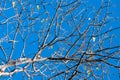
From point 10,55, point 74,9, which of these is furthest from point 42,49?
point 74,9

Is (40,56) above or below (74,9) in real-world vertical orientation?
below

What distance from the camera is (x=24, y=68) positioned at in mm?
6094

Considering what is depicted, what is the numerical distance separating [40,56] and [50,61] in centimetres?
36

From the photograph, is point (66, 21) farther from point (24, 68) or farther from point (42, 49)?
point (24, 68)

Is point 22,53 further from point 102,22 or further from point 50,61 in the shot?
point 102,22

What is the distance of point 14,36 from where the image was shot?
6062mm

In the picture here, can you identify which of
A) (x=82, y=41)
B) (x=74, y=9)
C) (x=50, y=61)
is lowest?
(x=50, y=61)

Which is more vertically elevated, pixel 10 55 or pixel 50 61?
pixel 10 55

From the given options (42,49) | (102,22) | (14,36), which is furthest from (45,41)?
(102,22)

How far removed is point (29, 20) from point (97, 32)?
1353mm

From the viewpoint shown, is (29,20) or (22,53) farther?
(29,20)

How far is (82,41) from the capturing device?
244 inches

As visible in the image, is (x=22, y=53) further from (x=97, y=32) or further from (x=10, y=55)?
(x=97, y=32)

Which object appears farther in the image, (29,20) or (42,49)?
(29,20)
